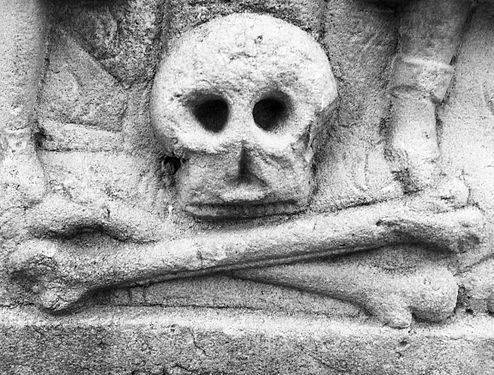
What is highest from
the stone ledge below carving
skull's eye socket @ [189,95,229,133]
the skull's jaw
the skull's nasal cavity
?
→ skull's eye socket @ [189,95,229,133]

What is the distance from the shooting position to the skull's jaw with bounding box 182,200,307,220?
4.74ft

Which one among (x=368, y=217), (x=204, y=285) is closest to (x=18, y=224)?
(x=204, y=285)

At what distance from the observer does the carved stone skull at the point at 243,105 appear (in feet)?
4.40

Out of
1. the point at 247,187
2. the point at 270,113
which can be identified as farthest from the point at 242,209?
the point at 270,113

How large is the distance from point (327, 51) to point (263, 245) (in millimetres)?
459

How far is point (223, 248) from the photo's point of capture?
1422 millimetres

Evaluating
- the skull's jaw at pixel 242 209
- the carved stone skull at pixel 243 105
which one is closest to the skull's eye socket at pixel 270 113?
the carved stone skull at pixel 243 105

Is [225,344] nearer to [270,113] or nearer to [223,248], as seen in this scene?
[223,248]

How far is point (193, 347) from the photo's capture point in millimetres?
1463

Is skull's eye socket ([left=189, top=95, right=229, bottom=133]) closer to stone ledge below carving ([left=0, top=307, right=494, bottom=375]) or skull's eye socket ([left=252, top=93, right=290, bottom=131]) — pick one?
skull's eye socket ([left=252, top=93, right=290, bottom=131])

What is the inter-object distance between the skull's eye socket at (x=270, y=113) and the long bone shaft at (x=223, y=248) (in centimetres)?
22

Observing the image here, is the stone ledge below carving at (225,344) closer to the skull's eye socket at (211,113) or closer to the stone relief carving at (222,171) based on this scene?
the stone relief carving at (222,171)

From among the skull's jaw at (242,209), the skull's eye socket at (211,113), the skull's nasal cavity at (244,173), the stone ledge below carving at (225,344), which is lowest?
the stone ledge below carving at (225,344)

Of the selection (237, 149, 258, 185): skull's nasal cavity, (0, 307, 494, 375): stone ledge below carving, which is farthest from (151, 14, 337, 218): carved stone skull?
(0, 307, 494, 375): stone ledge below carving
